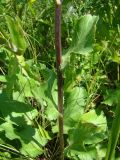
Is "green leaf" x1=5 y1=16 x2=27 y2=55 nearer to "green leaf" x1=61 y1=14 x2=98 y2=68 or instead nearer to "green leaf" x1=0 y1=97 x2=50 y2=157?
"green leaf" x1=61 y1=14 x2=98 y2=68

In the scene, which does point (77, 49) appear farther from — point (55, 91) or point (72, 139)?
point (72, 139)

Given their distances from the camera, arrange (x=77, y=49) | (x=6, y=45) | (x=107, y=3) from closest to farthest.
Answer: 1. (x=6, y=45)
2. (x=77, y=49)
3. (x=107, y=3)

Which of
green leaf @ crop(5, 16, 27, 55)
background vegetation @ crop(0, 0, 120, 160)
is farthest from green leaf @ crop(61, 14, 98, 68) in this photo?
green leaf @ crop(5, 16, 27, 55)

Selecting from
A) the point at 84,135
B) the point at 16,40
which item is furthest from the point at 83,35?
the point at 84,135

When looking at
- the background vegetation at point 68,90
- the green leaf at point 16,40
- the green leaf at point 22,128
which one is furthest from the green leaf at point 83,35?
the green leaf at point 22,128

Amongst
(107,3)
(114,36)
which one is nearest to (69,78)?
(114,36)

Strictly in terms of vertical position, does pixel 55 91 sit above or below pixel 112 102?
above

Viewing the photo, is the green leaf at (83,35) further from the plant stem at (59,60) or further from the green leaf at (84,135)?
the green leaf at (84,135)
